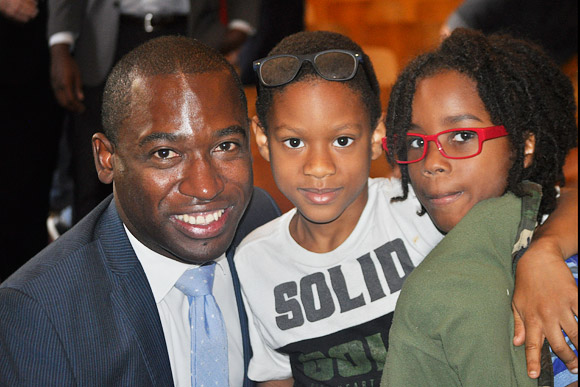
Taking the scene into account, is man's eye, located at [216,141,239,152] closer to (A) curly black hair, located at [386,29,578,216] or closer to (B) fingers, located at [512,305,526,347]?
(A) curly black hair, located at [386,29,578,216]

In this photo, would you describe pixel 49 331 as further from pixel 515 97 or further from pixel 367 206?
pixel 515 97

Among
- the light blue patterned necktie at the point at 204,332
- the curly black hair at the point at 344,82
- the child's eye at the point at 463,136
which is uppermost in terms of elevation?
the curly black hair at the point at 344,82

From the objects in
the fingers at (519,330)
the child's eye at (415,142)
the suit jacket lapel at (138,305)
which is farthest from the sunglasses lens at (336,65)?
the fingers at (519,330)

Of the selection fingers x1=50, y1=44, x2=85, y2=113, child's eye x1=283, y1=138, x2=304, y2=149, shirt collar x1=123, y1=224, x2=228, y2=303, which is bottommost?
shirt collar x1=123, y1=224, x2=228, y2=303

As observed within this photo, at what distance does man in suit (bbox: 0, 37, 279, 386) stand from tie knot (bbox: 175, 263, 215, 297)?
0.03 metres

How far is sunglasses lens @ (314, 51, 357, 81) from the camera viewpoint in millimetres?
2004

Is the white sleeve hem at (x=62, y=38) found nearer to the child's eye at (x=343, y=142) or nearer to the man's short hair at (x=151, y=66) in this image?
the man's short hair at (x=151, y=66)

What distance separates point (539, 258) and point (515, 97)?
1.70 feet

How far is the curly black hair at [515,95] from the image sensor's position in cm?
188

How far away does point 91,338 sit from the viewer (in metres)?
1.67

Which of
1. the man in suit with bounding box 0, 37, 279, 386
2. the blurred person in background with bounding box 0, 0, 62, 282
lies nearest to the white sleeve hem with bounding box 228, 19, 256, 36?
the blurred person in background with bounding box 0, 0, 62, 282

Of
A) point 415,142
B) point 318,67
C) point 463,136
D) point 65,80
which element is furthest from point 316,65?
point 65,80

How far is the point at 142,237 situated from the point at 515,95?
1.14 meters

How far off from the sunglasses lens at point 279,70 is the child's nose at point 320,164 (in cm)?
24
